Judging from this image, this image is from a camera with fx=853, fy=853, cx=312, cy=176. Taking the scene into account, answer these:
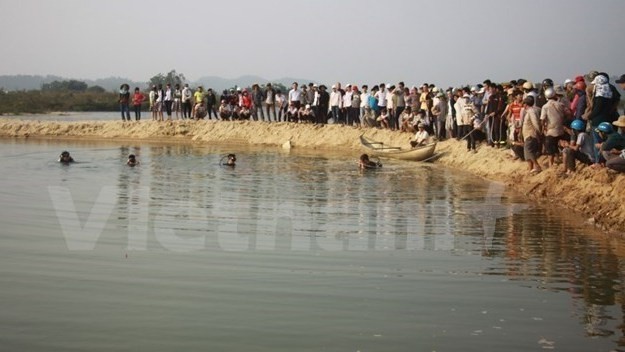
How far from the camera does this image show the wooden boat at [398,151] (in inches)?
1170

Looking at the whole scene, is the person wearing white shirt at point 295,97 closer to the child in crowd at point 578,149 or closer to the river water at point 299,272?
the river water at point 299,272

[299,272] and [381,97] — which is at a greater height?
[381,97]

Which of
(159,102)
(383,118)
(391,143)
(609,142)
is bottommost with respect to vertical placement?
(391,143)

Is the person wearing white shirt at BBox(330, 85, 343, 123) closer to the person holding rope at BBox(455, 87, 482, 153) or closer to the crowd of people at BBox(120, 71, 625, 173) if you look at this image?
the crowd of people at BBox(120, 71, 625, 173)

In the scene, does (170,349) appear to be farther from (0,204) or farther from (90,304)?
(0,204)

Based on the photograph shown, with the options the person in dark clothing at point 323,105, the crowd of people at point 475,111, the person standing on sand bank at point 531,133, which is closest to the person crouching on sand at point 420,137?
the crowd of people at point 475,111

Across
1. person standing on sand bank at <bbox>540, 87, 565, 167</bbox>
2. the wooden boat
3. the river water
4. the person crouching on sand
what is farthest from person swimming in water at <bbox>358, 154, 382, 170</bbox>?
person standing on sand bank at <bbox>540, 87, 565, 167</bbox>

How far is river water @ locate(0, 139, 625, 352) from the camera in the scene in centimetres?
911

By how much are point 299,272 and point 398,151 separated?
64.7ft

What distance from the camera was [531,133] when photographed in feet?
69.0

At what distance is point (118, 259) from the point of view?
1282 cm

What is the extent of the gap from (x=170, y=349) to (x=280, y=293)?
7.82 ft

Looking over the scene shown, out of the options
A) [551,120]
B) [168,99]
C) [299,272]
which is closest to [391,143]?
[168,99]

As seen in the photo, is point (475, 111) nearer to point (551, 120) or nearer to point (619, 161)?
point (551, 120)
